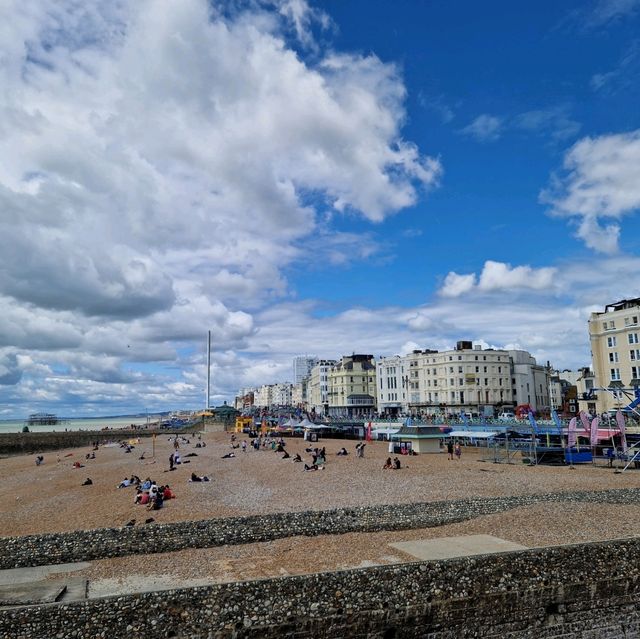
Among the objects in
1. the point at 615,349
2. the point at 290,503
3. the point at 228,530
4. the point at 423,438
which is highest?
the point at 615,349

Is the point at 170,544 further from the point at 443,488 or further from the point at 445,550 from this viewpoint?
the point at 443,488

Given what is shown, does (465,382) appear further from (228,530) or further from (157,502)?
(228,530)

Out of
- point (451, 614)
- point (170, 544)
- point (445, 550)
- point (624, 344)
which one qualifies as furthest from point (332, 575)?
point (624, 344)

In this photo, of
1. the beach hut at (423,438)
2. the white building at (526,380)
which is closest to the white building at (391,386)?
the white building at (526,380)

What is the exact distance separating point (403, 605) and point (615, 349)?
5824 centimetres

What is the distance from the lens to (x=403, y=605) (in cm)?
972

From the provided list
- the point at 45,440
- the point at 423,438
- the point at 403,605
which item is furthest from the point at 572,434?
the point at 45,440

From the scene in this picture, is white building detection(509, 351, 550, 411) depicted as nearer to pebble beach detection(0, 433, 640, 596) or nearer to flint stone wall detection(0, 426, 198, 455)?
pebble beach detection(0, 433, 640, 596)

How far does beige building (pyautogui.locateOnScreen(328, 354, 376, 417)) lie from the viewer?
10725 cm

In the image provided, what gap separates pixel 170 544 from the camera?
569 inches

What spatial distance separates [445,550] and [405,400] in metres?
84.2

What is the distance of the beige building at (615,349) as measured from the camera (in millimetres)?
56156

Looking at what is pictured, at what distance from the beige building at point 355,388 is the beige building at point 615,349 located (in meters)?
51.2

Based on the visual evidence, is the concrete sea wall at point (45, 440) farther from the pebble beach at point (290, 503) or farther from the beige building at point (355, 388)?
the beige building at point (355, 388)
